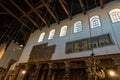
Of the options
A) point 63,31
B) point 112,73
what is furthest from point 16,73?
point 112,73

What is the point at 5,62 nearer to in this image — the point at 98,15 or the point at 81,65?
the point at 81,65

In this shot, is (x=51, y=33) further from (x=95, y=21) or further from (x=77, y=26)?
(x=95, y=21)

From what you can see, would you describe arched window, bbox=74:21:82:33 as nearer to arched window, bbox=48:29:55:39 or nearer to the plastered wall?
the plastered wall

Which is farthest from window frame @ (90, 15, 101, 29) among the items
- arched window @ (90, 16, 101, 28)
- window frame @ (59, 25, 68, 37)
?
window frame @ (59, 25, 68, 37)

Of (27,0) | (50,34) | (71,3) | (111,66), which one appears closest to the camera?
(111,66)

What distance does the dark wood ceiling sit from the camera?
9883 millimetres

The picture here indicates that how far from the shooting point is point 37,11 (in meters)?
10.8

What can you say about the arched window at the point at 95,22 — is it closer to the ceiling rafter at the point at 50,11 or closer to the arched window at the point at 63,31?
the arched window at the point at 63,31

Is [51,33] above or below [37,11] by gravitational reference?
below

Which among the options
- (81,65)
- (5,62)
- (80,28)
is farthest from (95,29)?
(5,62)

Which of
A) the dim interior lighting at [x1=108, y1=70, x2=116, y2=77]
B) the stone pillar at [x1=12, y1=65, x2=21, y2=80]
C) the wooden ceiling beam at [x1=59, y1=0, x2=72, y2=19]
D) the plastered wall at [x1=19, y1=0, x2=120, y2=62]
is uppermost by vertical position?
the wooden ceiling beam at [x1=59, y1=0, x2=72, y2=19]

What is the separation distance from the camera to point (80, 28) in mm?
9148

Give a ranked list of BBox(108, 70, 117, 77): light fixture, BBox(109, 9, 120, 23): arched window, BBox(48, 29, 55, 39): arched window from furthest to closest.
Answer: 1. BBox(48, 29, 55, 39): arched window
2. BBox(109, 9, 120, 23): arched window
3. BBox(108, 70, 117, 77): light fixture

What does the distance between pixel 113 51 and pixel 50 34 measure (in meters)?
6.50
